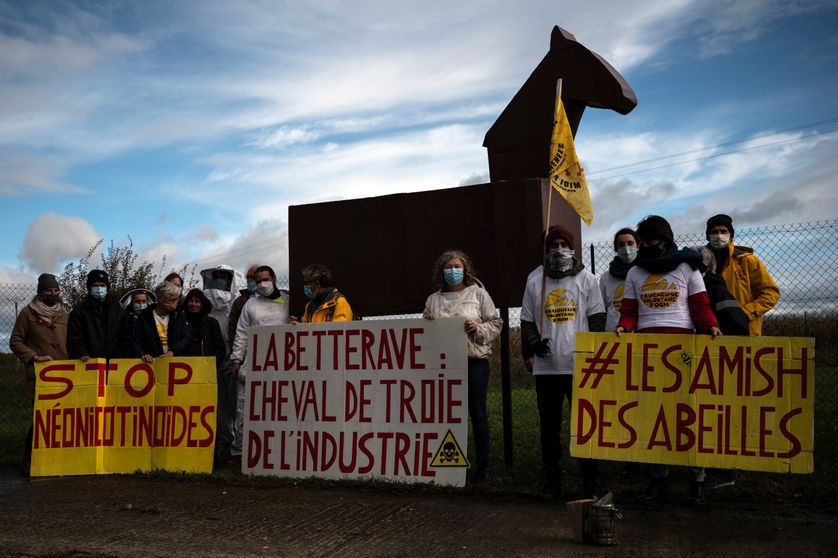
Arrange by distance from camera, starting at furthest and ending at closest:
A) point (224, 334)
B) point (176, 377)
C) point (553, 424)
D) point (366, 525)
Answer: point (224, 334) < point (176, 377) < point (553, 424) < point (366, 525)

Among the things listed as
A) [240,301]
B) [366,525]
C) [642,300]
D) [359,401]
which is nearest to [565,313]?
[642,300]

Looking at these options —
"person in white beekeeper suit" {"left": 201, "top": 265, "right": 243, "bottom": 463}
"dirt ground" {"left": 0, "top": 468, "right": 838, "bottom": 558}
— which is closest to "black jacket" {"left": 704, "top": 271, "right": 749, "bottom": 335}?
"dirt ground" {"left": 0, "top": 468, "right": 838, "bottom": 558}

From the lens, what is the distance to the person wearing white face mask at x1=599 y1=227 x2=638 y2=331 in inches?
259

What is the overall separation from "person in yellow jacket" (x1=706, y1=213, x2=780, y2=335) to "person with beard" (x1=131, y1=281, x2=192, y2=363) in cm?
483

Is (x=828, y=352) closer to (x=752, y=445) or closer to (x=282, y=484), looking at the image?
(x=752, y=445)

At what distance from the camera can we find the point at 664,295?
5785 mm

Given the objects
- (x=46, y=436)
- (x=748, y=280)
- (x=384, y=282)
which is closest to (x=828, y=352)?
(x=748, y=280)

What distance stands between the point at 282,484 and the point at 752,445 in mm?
3635

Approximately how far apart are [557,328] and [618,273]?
88cm

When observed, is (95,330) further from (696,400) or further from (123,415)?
(696,400)

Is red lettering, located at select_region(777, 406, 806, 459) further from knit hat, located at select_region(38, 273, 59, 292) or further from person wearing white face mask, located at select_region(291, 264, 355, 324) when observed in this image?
knit hat, located at select_region(38, 273, 59, 292)


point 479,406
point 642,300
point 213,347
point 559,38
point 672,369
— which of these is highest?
point 559,38

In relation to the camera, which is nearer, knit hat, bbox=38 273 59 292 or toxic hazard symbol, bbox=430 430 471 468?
toxic hazard symbol, bbox=430 430 471 468

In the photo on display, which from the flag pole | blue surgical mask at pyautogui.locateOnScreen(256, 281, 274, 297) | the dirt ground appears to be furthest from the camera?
blue surgical mask at pyautogui.locateOnScreen(256, 281, 274, 297)
